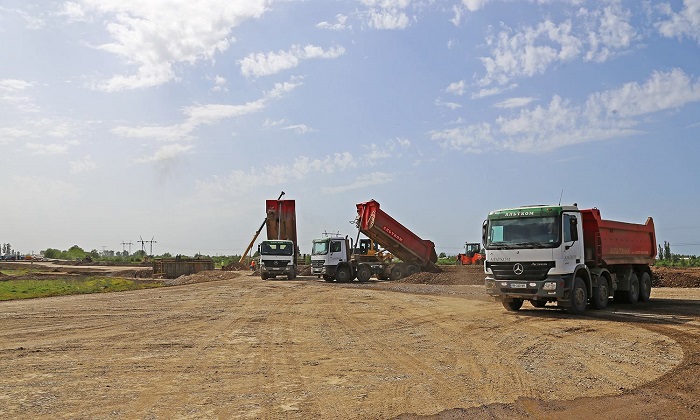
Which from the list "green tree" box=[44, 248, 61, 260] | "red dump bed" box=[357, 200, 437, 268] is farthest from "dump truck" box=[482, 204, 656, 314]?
"green tree" box=[44, 248, 61, 260]

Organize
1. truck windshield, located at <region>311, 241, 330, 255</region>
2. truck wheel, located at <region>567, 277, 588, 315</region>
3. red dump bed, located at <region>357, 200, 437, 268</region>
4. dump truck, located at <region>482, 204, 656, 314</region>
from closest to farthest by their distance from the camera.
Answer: dump truck, located at <region>482, 204, 656, 314</region>
truck wheel, located at <region>567, 277, 588, 315</region>
red dump bed, located at <region>357, 200, 437, 268</region>
truck windshield, located at <region>311, 241, 330, 255</region>

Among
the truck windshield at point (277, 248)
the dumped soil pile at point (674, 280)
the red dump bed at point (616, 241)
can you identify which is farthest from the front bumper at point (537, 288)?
the truck windshield at point (277, 248)

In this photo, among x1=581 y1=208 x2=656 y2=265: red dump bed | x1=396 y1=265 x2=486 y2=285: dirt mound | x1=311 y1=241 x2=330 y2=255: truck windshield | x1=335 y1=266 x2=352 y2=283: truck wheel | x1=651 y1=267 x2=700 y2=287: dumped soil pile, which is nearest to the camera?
x1=581 y1=208 x2=656 y2=265: red dump bed

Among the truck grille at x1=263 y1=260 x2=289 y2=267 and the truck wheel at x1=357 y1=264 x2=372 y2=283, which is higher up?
the truck grille at x1=263 y1=260 x2=289 y2=267

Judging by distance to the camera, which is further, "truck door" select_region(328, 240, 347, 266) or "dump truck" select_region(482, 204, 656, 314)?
"truck door" select_region(328, 240, 347, 266)

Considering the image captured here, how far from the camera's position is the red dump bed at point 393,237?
34156mm

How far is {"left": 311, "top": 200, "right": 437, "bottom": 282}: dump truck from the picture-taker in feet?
113

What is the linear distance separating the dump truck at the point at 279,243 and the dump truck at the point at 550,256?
21522 mm

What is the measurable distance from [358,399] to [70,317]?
11448 mm

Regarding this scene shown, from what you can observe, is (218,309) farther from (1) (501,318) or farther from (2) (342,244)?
(2) (342,244)

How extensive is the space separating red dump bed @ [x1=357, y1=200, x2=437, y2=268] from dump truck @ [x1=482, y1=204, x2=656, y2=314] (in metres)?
17.0

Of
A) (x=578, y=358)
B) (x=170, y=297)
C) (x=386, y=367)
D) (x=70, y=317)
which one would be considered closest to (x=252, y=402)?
(x=386, y=367)

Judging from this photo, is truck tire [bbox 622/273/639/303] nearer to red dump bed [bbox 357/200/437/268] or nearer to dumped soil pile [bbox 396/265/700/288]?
dumped soil pile [bbox 396/265/700/288]

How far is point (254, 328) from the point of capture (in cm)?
1315
